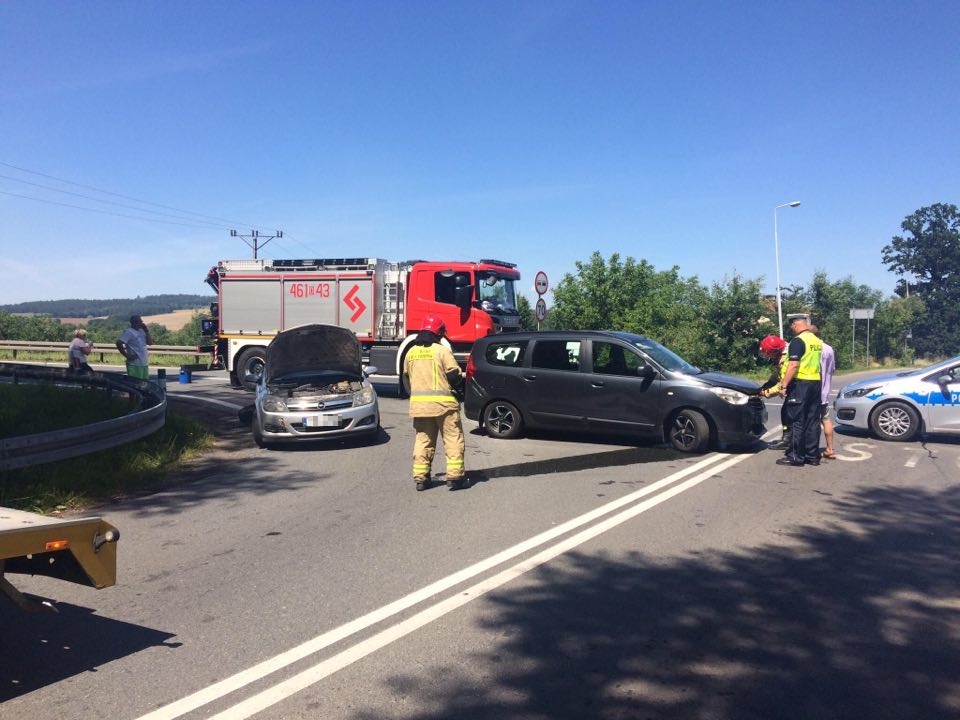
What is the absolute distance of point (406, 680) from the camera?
383 cm

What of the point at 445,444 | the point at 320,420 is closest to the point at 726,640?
the point at 445,444

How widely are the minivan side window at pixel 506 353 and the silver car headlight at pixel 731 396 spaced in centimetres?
306

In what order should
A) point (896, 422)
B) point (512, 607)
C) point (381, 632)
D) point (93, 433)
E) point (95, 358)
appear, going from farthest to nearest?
point (95, 358), point (896, 422), point (93, 433), point (512, 607), point (381, 632)

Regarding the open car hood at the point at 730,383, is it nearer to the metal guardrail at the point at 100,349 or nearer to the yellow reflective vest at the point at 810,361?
the yellow reflective vest at the point at 810,361

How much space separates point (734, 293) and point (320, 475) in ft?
88.0

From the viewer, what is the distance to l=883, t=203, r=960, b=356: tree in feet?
273

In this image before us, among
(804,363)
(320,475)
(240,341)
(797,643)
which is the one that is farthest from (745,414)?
(240,341)

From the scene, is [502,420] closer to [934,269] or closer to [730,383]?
[730,383]

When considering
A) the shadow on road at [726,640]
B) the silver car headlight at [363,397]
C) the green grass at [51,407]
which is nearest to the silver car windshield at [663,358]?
the silver car headlight at [363,397]

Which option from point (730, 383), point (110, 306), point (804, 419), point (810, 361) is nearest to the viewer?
point (804, 419)

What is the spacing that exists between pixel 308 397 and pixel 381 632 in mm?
7004

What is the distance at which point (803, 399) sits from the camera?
974 cm

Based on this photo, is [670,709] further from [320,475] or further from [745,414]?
[745,414]

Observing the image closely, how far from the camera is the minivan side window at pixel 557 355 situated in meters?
11.6
